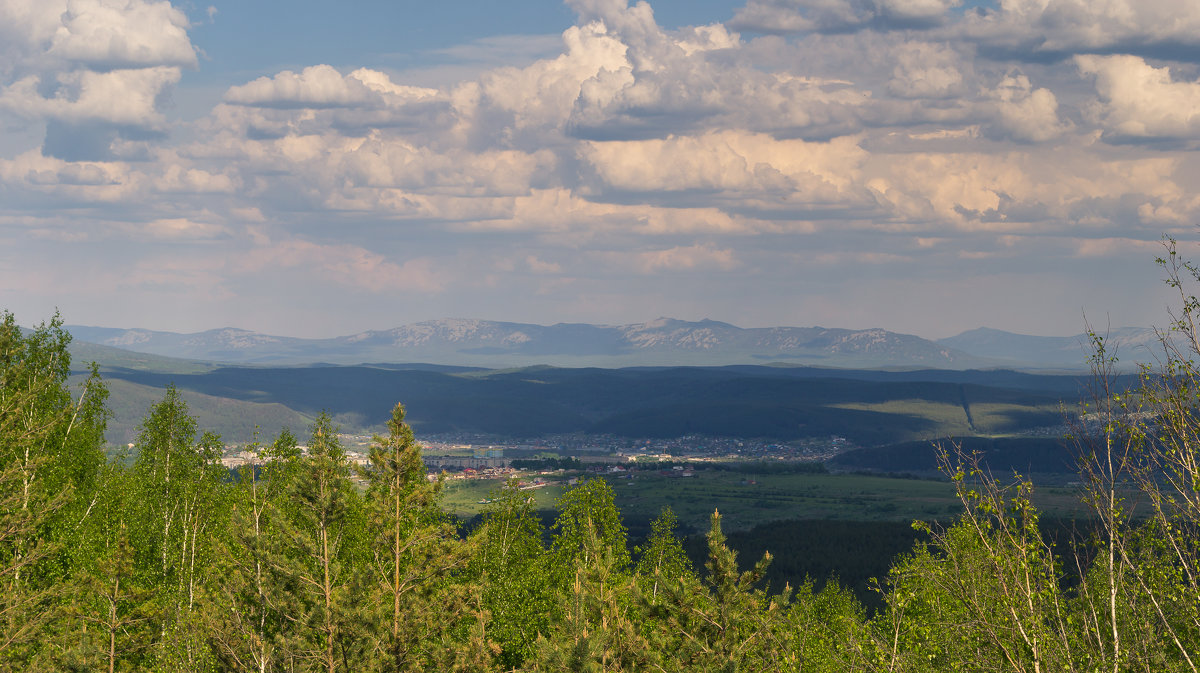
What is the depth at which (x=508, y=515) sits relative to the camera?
229 feet

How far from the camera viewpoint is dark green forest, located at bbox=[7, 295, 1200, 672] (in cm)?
2594

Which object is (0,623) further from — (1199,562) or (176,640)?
(1199,562)

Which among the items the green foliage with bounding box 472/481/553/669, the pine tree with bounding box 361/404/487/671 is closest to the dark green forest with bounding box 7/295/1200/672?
the pine tree with bounding box 361/404/487/671

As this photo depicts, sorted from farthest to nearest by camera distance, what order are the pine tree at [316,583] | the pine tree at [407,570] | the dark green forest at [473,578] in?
the pine tree at [407,570]
the pine tree at [316,583]
the dark green forest at [473,578]

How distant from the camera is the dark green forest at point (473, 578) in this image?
85.1ft

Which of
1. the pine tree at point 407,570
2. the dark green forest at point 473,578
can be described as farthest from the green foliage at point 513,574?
the pine tree at point 407,570

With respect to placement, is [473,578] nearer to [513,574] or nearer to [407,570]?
[513,574]

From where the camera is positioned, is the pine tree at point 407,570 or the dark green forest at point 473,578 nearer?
the dark green forest at point 473,578

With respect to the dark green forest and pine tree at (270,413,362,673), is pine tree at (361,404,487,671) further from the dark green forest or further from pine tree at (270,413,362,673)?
pine tree at (270,413,362,673)

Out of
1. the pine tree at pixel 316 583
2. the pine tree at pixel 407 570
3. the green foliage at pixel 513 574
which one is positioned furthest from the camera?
the green foliage at pixel 513 574

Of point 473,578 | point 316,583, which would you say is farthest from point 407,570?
point 473,578

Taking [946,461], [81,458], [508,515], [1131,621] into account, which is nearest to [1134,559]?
[1131,621]

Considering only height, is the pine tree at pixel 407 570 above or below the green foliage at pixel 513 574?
above

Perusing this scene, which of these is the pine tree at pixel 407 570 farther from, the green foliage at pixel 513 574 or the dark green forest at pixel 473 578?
the green foliage at pixel 513 574
